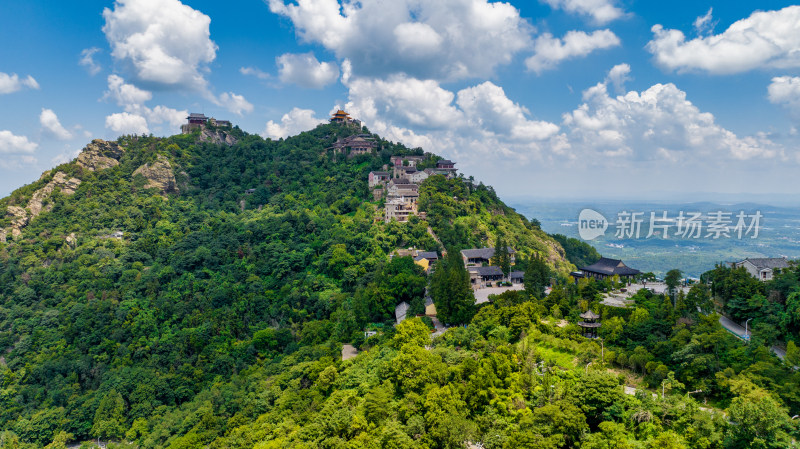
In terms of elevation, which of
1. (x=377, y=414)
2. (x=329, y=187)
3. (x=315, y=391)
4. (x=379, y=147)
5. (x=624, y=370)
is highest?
(x=379, y=147)

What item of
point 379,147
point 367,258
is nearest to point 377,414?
point 367,258

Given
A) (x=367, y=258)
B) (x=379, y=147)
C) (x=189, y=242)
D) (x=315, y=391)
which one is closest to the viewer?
(x=315, y=391)

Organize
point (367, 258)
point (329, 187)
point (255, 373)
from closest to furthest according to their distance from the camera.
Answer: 1. point (255, 373)
2. point (367, 258)
3. point (329, 187)

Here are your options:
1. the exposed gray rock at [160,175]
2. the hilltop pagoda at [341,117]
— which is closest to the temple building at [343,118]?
the hilltop pagoda at [341,117]

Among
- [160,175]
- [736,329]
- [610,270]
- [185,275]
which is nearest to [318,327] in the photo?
[185,275]

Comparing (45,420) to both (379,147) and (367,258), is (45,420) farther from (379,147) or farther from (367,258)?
(379,147)

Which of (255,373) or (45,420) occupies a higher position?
(255,373)

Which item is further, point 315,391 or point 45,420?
point 45,420
